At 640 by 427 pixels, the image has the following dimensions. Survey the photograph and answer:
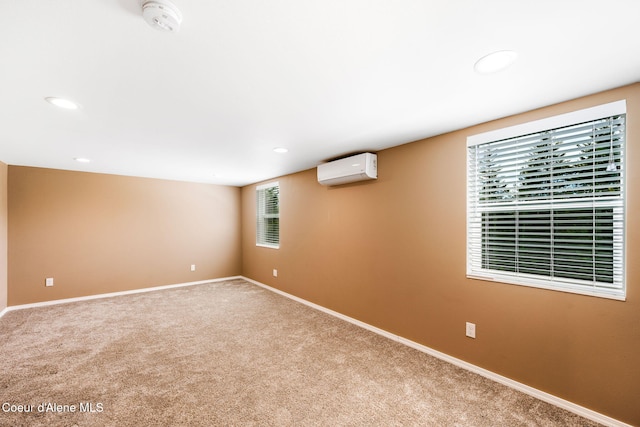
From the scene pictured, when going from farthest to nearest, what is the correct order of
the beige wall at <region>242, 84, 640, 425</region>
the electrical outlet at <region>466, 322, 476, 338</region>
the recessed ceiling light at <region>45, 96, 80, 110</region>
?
the electrical outlet at <region>466, 322, 476, 338</region>, the recessed ceiling light at <region>45, 96, 80, 110</region>, the beige wall at <region>242, 84, 640, 425</region>

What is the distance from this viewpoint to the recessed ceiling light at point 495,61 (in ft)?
4.73

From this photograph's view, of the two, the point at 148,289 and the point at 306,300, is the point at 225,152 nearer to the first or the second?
the point at 306,300

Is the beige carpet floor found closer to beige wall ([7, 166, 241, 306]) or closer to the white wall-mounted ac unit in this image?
beige wall ([7, 166, 241, 306])

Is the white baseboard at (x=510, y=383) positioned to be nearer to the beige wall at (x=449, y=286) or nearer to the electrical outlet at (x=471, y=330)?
the beige wall at (x=449, y=286)

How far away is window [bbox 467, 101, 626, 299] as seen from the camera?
183cm

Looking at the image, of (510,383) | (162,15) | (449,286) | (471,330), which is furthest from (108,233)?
(510,383)

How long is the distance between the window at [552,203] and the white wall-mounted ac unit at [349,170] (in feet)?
3.50

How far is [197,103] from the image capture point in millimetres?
2012

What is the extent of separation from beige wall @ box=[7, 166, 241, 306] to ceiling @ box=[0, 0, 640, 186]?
6.56 feet

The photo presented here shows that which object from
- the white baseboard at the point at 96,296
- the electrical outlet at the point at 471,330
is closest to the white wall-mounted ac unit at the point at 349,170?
the electrical outlet at the point at 471,330

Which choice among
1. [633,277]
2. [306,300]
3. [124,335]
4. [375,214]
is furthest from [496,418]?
[124,335]

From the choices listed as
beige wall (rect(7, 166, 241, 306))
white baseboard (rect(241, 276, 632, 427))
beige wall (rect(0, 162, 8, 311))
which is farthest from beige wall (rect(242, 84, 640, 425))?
beige wall (rect(0, 162, 8, 311))

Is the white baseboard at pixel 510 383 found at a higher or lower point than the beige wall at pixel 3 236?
lower

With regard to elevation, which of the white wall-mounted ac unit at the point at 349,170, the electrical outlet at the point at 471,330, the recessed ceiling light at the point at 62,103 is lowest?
the electrical outlet at the point at 471,330
